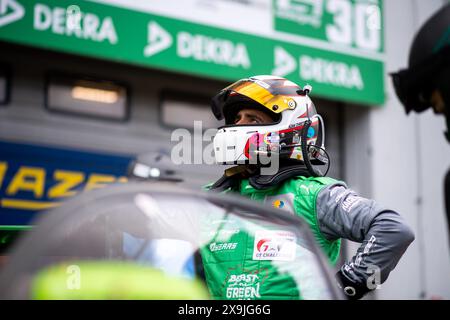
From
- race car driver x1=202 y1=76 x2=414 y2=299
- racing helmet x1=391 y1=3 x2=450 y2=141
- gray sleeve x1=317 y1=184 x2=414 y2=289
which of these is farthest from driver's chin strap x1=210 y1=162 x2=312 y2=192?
racing helmet x1=391 y1=3 x2=450 y2=141

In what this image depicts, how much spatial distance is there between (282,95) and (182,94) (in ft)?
15.3

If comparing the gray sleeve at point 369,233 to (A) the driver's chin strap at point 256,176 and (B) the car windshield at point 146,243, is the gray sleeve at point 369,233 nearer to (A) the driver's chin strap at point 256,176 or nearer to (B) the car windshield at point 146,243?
(A) the driver's chin strap at point 256,176

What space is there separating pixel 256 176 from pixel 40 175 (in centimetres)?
404

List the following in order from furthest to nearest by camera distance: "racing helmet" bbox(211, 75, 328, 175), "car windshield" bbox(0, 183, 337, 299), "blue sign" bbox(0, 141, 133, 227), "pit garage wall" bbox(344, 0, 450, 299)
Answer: "pit garage wall" bbox(344, 0, 450, 299) → "blue sign" bbox(0, 141, 133, 227) → "racing helmet" bbox(211, 75, 328, 175) → "car windshield" bbox(0, 183, 337, 299)

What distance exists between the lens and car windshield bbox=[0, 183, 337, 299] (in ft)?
4.11

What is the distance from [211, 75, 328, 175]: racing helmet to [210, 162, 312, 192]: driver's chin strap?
0.04 m

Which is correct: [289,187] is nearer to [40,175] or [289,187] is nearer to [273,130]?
[273,130]

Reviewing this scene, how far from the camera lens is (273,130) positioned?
2787 millimetres

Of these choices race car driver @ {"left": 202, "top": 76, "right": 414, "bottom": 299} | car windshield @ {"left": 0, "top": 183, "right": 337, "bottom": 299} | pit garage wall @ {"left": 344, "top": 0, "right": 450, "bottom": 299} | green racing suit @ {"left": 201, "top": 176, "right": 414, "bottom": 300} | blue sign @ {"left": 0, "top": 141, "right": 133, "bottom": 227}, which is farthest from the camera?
pit garage wall @ {"left": 344, "top": 0, "right": 450, "bottom": 299}

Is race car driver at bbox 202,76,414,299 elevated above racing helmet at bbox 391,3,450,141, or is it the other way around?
racing helmet at bbox 391,3,450,141

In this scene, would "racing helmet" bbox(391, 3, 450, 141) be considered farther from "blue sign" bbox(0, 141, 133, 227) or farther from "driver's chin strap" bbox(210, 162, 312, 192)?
"blue sign" bbox(0, 141, 133, 227)

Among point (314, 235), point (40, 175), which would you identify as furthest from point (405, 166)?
point (314, 235)

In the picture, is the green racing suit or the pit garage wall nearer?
the green racing suit

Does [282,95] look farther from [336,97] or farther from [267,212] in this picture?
[336,97]
